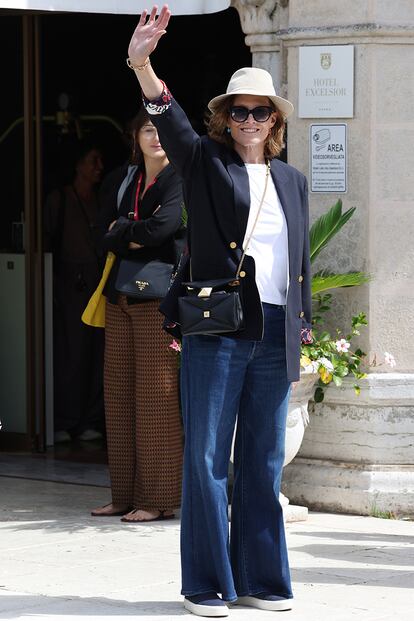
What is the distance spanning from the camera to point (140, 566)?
Result: 19.8ft

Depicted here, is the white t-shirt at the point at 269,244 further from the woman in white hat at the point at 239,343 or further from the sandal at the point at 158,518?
the sandal at the point at 158,518

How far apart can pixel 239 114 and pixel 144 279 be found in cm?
175

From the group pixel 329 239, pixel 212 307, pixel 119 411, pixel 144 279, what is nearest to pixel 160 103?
pixel 212 307

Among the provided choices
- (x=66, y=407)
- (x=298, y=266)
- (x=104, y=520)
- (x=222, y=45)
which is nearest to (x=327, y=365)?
(x=104, y=520)

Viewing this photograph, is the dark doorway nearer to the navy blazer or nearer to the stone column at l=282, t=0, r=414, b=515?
the stone column at l=282, t=0, r=414, b=515

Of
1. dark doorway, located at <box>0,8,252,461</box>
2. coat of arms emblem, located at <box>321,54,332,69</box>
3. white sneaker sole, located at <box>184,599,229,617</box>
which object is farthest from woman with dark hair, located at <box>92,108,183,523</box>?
dark doorway, located at <box>0,8,252,461</box>

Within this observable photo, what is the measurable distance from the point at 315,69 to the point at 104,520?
2.39m

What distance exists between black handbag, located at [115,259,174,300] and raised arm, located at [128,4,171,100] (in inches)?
73.4

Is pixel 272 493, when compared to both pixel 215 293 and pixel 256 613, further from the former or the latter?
pixel 215 293

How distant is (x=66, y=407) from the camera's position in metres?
9.62

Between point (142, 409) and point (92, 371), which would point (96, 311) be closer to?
point (142, 409)

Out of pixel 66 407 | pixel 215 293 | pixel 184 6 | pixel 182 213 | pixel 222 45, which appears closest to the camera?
pixel 215 293

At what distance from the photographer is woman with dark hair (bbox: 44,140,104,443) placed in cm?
950

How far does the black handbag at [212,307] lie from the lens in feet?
16.8
